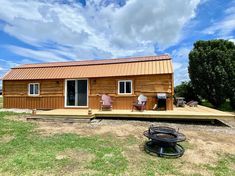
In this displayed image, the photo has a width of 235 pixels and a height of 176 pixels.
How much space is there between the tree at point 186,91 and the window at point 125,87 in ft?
22.7

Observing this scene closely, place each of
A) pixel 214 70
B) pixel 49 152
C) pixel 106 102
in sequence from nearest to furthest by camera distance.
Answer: pixel 49 152
pixel 106 102
pixel 214 70

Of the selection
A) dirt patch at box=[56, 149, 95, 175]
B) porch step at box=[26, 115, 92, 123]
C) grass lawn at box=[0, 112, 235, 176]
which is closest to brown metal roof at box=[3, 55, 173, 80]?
porch step at box=[26, 115, 92, 123]

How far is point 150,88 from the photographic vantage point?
11.2 meters

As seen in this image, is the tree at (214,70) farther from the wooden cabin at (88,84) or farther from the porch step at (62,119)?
the porch step at (62,119)

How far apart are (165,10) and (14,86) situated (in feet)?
36.9

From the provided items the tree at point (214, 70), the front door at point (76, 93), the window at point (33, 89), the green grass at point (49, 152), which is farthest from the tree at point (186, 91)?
the green grass at point (49, 152)

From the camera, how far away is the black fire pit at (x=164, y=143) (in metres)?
4.85

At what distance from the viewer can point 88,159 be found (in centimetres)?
457

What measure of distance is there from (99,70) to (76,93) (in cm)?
194

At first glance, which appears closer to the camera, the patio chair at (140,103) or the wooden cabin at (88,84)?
the patio chair at (140,103)

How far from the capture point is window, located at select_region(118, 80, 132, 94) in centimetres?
1155

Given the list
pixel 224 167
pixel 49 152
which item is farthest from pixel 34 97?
pixel 224 167

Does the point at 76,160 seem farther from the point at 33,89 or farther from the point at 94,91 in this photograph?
the point at 33,89

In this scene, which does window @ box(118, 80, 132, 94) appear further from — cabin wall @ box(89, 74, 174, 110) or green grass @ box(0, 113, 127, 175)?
green grass @ box(0, 113, 127, 175)
